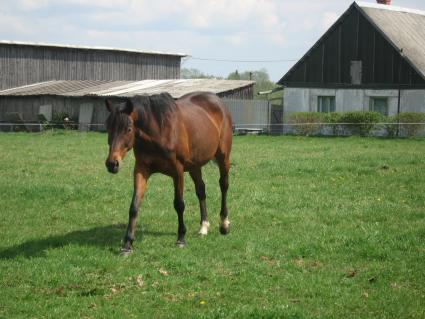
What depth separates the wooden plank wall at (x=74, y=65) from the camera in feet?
186

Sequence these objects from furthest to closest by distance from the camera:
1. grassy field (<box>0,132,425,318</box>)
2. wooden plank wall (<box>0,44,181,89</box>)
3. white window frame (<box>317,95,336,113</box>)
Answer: wooden plank wall (<box>0,44,181,89</box>), white window frame (<box>317,95,336,113</box>), grassy field (<box>0,132,425,318</box>)

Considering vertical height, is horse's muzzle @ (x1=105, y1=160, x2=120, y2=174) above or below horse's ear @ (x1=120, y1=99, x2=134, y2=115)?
below

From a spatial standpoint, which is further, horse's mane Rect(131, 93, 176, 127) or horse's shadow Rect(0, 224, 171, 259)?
horse's mane Rect(131, 93, 176, 127)

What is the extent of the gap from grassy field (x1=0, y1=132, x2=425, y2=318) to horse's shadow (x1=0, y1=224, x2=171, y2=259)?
2 cm

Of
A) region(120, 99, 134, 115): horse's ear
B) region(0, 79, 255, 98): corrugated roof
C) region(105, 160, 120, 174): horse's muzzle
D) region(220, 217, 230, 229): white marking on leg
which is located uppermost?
region(0, 79, 255, 98): corrugated roof

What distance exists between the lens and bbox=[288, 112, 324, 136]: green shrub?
3666 centimetres

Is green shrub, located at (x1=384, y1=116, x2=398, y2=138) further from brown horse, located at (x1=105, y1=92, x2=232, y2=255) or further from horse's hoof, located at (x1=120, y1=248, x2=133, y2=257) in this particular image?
horse's hoof, located at (x1=120, y1=248, x2=133, y2=257)

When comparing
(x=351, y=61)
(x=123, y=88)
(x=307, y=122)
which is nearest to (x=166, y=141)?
(x=307, y=122)

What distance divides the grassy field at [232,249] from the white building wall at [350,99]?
66.2 feet

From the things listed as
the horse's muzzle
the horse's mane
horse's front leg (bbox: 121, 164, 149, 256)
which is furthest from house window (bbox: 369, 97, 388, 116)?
the horse's muzzle

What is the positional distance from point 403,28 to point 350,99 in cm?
602

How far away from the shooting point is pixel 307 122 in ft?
124

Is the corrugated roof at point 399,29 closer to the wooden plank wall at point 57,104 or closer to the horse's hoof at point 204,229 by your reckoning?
the wooden plank wall at point 57,104

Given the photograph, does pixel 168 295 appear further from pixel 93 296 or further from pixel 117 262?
pixel 117 262
